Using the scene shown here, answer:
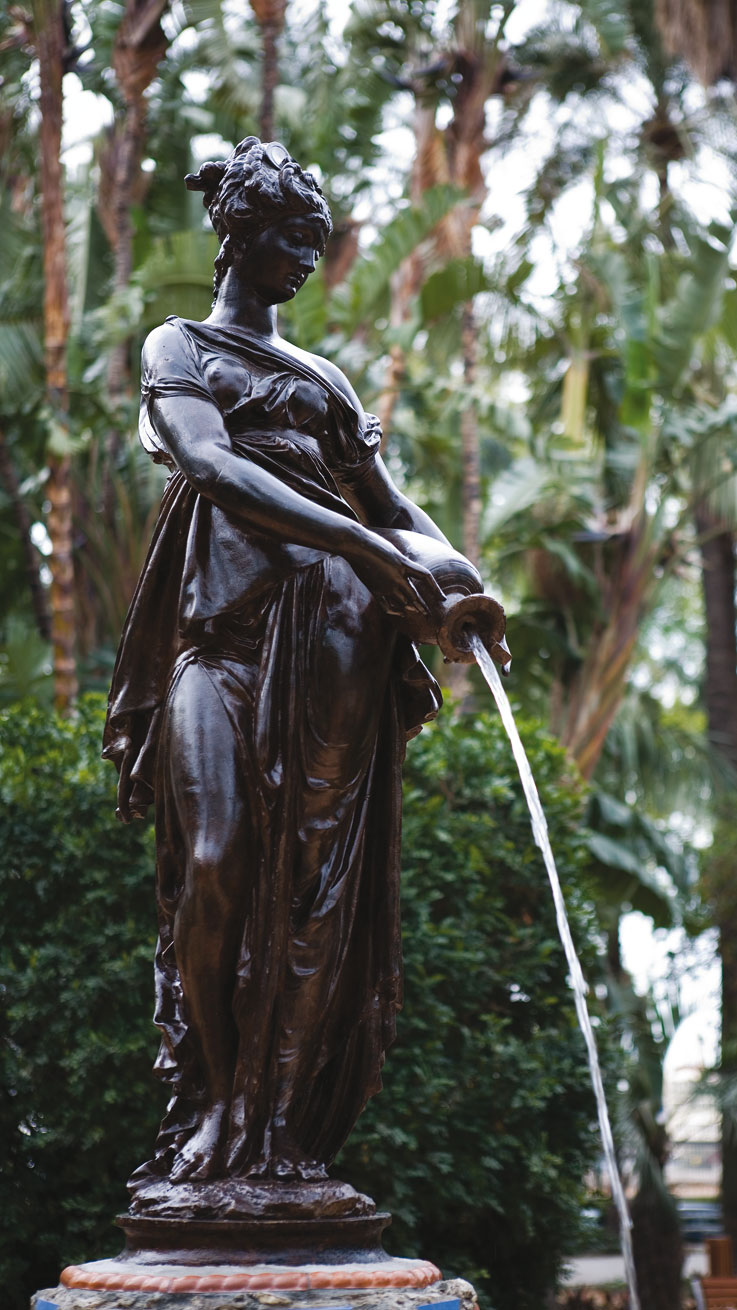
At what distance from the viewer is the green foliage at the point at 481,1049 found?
25.8 feet

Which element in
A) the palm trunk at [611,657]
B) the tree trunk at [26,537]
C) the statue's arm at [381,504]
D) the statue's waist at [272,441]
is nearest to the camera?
the statue's waist at [272,441]

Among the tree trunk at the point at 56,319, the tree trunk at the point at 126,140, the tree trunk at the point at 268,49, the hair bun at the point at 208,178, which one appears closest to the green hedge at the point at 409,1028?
the tree trunk at the point at 56,319

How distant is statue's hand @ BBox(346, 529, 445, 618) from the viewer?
3600 mm

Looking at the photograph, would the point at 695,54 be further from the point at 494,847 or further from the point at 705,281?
the point at 494,847

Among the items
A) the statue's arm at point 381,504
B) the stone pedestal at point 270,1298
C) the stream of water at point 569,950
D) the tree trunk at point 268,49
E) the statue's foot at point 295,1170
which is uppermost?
the tree trunk at point 268,49

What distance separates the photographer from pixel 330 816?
3.72 meters

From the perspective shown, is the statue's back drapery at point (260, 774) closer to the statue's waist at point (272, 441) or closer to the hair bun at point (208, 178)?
the statue's waist at point (272, 441)

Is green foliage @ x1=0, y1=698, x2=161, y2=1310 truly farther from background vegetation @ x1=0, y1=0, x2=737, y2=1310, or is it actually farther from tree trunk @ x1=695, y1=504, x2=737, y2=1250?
tree trunk @ x1=695, y1=504, x2=737, y2=1250

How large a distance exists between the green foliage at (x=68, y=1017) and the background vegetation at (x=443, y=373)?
2.0 inches

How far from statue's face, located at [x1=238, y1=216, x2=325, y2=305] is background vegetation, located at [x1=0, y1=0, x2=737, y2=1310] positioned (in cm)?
437

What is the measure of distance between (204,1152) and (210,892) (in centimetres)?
57

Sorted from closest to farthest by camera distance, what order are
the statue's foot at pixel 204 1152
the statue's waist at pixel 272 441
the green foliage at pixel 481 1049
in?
the statue's foot at pixel 204 1152, the statue's waist at pixel 272 441, the green foliage at pixel 481 1049

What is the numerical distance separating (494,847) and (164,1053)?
5.09m

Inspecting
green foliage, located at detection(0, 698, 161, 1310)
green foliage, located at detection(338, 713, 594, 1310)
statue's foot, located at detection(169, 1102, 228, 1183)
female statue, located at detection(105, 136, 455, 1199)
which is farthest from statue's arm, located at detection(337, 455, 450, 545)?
green foliage, located at detection(338, 713, 594, 1310)
